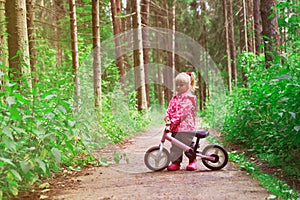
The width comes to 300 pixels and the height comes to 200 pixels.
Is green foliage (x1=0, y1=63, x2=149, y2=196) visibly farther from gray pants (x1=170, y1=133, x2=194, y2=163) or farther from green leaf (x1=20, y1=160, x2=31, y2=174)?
gray pants (x1=170, y1=133, x2=194, y2=163)

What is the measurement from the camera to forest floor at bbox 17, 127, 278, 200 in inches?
179

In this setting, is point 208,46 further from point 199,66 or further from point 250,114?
point 250,114

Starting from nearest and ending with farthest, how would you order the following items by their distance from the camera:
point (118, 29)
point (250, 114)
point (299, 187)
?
point (299, 187) → point (250, 114) → point (118, 29)

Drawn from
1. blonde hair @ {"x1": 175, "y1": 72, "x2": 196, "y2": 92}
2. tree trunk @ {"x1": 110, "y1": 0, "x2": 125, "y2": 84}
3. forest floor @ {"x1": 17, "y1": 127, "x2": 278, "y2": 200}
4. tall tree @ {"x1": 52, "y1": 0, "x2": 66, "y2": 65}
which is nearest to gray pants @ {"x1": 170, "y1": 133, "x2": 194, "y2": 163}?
forest floor @ {"x1": 17, "y1": 127, "x2": 278, "y2": 200}

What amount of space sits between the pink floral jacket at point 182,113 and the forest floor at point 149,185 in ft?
2.42

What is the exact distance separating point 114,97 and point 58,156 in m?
10.6

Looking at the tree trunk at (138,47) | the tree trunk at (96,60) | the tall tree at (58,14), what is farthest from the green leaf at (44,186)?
the tree trunk at (138,47)

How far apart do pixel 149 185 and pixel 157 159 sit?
1253 millimetres

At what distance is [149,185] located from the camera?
5207mm

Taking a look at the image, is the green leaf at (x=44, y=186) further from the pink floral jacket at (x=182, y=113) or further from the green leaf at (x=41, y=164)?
the pink floral jacket at (x=182, y=113)

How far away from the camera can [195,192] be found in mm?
4629

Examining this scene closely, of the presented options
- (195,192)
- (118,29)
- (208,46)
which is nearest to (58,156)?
(195,192)

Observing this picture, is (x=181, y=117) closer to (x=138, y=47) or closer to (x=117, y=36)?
(x=138, y=47)

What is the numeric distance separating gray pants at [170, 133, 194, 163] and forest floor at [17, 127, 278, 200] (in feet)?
0.76
